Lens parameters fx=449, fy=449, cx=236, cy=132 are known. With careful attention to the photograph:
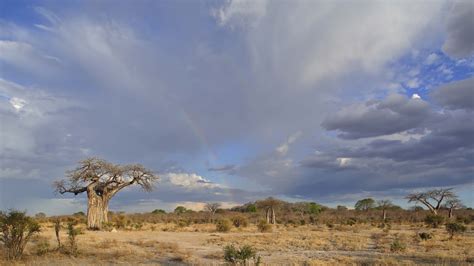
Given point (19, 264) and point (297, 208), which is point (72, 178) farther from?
point (297, 208)

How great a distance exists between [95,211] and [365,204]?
7421cm

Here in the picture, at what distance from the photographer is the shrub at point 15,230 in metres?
18.9

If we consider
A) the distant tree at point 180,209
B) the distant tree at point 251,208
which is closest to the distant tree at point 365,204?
the distant tree at point 251,208

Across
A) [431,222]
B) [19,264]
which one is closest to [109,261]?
[19,264]

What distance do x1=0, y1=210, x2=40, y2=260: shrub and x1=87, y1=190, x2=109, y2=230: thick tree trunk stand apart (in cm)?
2470

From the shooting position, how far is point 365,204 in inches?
4085

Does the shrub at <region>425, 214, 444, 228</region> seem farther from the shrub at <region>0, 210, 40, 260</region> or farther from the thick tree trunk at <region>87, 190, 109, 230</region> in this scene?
the shrub at <region>0, 210, 40, 260</region>

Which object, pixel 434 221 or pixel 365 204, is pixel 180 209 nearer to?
pixel 365 204

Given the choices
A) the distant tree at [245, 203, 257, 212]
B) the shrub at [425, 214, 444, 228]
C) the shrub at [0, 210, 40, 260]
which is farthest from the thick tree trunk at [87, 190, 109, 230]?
the distant tree at [245, 203, 257, 212]

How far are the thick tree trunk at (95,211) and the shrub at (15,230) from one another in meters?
24.7

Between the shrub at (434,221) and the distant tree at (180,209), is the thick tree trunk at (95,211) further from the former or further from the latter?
the distant tree at (180,209)

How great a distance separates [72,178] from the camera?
44094mm

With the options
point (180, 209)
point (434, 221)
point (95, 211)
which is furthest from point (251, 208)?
point (95, 211)

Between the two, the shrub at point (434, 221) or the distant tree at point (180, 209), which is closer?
the shrub at point (434, 221)
